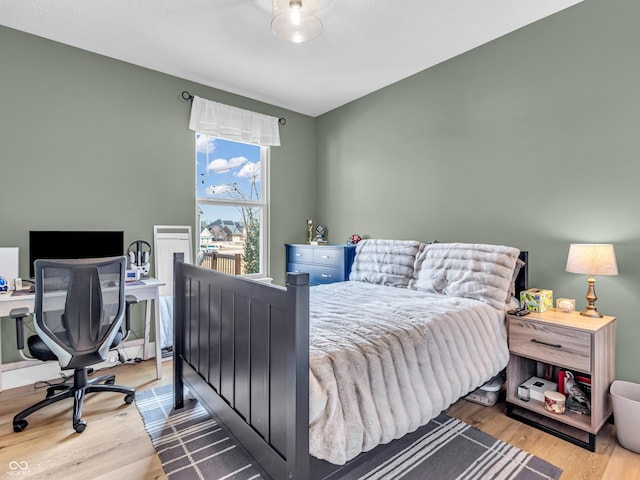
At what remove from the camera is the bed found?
1.15 metres

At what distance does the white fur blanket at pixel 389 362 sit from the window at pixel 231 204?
1856 mm

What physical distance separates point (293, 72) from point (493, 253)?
7.98ft

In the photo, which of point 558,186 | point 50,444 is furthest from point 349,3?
point 50,444

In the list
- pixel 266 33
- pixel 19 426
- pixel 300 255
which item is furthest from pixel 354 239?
pixel 19 426

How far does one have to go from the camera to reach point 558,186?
7.77 ft

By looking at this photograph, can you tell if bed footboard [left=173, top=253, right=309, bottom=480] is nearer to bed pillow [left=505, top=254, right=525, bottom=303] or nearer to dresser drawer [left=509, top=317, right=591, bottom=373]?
dresser drawer [left=509, top=317, right=591, bottom=373]

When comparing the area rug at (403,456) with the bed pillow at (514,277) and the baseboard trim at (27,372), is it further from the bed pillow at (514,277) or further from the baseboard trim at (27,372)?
the baseboard trim at (27,372)

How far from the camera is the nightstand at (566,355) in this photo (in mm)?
1807

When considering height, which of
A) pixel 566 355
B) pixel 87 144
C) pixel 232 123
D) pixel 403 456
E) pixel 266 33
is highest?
pixel 266 33

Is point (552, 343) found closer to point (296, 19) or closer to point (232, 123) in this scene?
point (296, 19)

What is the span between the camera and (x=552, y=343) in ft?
6.35

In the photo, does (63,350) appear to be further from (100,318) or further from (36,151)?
(36,151)

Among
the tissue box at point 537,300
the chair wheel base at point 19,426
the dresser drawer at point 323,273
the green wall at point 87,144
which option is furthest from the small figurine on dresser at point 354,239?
the chair wheel base at point 19,426

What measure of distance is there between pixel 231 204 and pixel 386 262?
190 cm
